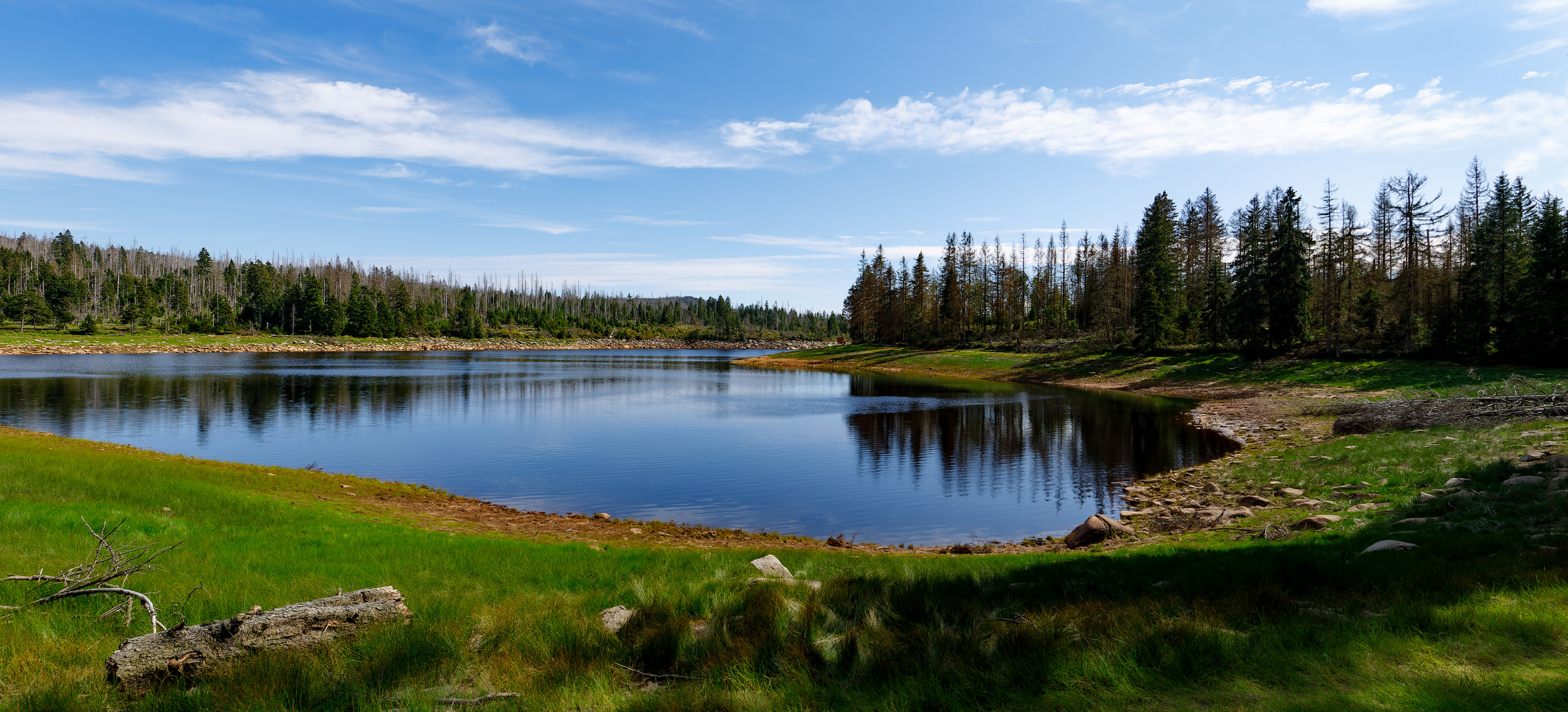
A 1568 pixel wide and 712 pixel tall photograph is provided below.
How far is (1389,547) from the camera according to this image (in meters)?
8.80

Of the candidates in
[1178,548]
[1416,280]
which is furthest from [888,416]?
[1416,280]

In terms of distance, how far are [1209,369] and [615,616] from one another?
191ft

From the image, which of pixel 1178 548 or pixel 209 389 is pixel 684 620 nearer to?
pixel 1178 548

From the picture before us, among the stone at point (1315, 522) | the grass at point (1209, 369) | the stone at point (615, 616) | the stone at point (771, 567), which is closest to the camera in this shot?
the stone at point (615, 616)

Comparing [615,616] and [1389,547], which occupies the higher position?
[1389,547]

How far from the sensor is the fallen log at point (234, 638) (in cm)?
477

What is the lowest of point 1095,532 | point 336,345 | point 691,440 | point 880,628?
point 691,440

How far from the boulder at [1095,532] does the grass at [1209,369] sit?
31717mm

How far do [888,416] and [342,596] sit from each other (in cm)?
3468

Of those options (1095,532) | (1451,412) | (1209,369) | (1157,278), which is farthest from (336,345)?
(1451,412)

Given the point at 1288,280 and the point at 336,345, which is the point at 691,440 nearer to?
the point at 1288,280

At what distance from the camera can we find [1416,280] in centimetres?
4912

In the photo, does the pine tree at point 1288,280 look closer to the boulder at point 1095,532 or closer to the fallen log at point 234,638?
the boulder at point 1095,532

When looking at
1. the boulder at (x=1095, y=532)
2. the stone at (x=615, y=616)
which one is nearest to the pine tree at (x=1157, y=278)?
the boulder at (x=1095, y=532)
